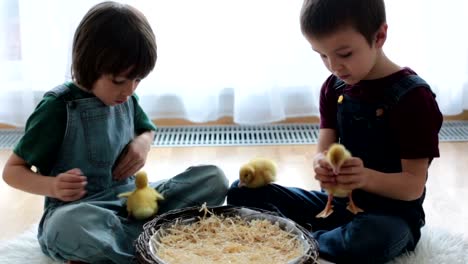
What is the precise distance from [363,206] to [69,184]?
0.59 m

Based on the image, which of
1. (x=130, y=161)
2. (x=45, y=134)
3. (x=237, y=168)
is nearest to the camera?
Result: (x=45, y=134)

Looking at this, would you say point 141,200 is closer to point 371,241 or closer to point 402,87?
point 371,241

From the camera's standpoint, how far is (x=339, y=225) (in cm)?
142

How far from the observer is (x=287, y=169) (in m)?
1.95

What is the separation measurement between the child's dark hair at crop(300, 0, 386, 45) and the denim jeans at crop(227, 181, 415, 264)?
0.36 metres

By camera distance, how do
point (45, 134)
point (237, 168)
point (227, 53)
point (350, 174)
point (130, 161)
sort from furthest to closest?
1. point (227, 53)
2. point (237, 168)
3. point (130, 161)
4. point (45, 134)
5. point (350, 174)

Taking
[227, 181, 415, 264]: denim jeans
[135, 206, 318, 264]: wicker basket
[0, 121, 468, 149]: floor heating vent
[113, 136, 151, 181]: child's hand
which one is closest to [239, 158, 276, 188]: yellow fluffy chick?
[227, 181, 415, 264]: denim jeans

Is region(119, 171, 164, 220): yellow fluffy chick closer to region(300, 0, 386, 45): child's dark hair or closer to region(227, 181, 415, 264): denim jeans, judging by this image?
region(227, 181, 415, 264): denim jeans

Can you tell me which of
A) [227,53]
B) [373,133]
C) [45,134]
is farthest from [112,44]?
[227,53]

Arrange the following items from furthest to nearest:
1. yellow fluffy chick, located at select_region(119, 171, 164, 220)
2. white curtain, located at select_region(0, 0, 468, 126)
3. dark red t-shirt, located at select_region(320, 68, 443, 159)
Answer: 1. white curtain, located at select_region(0, 0, 468, 126)
2. yellow fluffy chick, located at select_region(119, 171, 164, 220)
3. dark red t-shirt, located at select_region(320, 68, 443, 159)

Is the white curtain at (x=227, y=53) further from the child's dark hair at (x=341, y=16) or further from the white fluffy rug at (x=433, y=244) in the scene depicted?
the child's dark hair at (x=341, y=16)

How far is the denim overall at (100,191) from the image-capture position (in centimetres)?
128

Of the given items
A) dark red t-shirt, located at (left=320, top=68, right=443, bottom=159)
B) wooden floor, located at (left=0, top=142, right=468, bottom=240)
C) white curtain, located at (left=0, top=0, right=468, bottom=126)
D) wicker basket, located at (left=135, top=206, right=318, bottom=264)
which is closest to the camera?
wicker basket, located at (left=135, top=206, right=318, bottom=264)

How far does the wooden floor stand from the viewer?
1.67 m
